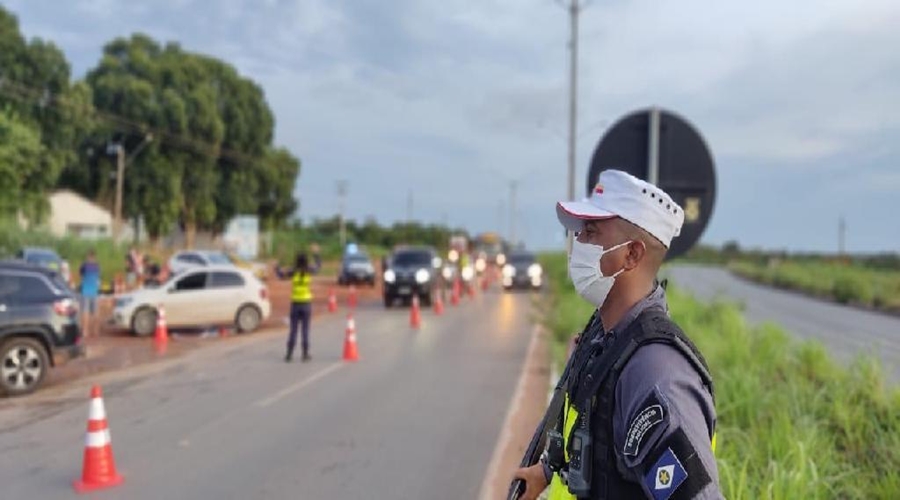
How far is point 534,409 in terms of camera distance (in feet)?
31.8

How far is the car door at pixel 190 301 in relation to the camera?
17.8 meters

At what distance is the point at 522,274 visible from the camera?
3650 cm

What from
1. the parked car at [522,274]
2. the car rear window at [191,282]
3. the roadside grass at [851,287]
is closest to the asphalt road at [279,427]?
the car rear window at [191,282]

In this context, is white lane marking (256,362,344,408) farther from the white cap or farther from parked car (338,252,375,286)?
parked car (338,252,375,286)

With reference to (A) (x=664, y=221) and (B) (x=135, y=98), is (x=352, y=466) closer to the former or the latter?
(A) (x=664, y=221)

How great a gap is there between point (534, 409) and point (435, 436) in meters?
1.82

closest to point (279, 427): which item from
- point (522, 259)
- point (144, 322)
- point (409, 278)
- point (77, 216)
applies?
point (144, 322)

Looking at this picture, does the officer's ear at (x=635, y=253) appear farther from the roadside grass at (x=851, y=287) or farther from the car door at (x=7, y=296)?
the roadside grass at (x=851, y=287)

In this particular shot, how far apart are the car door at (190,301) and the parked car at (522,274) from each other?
1993cm

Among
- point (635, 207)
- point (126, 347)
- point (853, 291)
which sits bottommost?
point (126, 347)

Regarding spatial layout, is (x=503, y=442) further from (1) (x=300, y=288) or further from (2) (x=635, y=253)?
(1) (x=300, y=288)

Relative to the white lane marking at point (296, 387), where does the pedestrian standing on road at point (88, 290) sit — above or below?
above

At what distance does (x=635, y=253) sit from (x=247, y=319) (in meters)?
17.1

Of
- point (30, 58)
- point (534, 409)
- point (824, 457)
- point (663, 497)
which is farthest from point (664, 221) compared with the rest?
point (30, 58)
